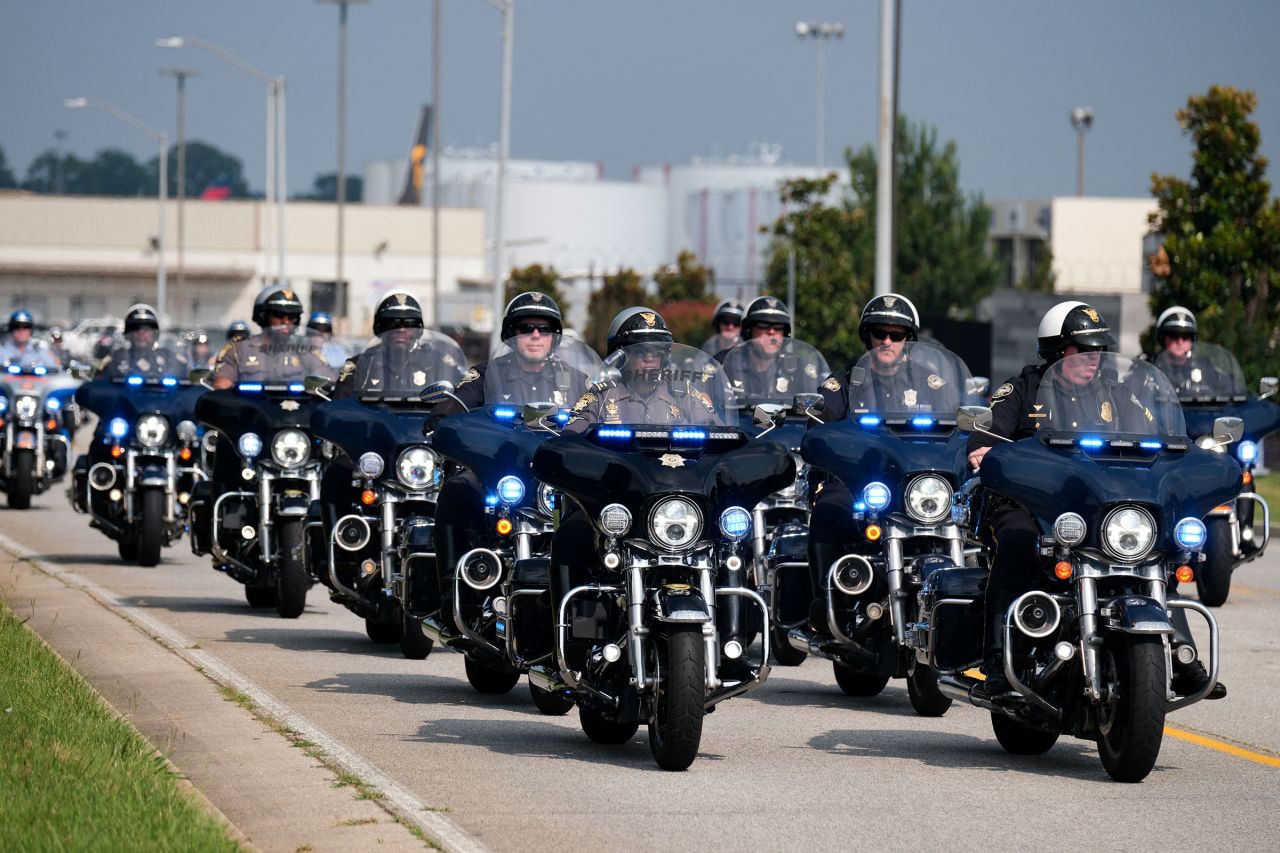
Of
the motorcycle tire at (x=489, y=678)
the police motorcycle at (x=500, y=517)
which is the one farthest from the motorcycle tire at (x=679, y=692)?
the motorcycle tire at (x=489, y=678)

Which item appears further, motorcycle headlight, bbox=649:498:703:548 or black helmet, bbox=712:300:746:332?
black helmet, bbox=712:300:746:332

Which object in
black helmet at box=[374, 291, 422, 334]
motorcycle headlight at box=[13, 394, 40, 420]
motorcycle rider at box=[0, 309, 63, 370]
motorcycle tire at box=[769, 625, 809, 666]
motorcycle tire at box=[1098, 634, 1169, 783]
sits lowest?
motorcycle tire at box=[769, 625, 809, 666]

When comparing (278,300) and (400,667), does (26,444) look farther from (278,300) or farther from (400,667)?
(400,667)

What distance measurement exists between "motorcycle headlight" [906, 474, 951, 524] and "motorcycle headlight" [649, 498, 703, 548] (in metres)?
2.41

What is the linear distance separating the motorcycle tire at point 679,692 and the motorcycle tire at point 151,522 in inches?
388

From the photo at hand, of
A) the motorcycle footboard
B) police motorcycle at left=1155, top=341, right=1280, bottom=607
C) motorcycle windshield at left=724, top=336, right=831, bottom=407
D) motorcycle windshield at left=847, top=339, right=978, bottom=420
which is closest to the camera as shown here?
the motorcycle footboard

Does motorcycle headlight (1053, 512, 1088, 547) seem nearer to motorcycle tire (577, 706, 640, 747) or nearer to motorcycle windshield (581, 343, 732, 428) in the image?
motorcycle windshield (581, 343, 732, 428)

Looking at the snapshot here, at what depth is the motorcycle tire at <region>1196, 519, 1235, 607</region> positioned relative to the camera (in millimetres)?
16797

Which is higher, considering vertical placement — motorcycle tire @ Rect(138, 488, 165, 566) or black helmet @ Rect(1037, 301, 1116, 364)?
black helmet @ Rect(1037, 301, 1116, 364)

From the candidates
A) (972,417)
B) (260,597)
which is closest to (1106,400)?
(972,417)

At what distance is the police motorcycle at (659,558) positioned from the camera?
909 cm

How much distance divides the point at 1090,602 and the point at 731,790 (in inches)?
62.4

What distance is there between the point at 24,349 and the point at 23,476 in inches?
74.8

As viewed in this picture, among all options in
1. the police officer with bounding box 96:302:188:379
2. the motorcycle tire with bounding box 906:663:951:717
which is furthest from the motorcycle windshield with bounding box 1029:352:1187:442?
the police officer with bounding box 96:302:188:379
